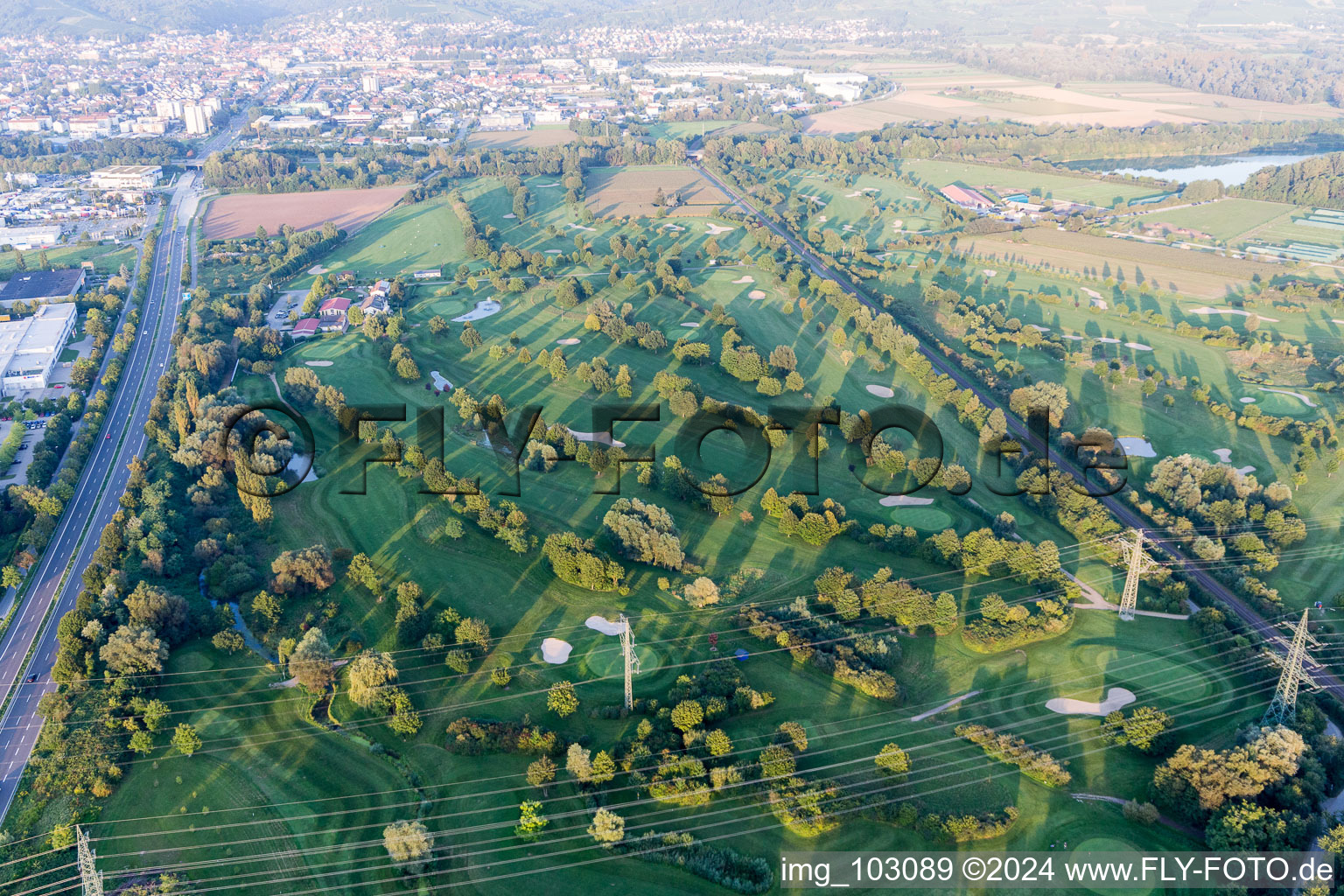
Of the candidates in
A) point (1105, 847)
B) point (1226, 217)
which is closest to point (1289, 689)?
point (1105, 847)

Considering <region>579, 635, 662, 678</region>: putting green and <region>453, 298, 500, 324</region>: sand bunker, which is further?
<region>453, 298, 500, 324</region>: sand bunker

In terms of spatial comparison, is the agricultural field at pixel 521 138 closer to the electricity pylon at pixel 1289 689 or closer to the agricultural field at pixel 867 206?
the agricultural field at pixel 867 206

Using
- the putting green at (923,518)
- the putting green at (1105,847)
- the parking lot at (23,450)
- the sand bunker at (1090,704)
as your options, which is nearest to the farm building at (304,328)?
the parking lot at (23,450)

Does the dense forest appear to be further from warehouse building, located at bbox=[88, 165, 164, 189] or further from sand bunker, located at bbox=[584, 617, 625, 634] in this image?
warehouse building, located at bbox=[88, 165, 164, 189]

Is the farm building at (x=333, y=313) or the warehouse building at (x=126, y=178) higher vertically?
the warehouse building at (x=126, y=178)

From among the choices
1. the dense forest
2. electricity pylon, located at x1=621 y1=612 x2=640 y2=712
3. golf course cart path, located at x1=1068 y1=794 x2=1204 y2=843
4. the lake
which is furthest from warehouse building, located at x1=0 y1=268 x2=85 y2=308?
the dense forest

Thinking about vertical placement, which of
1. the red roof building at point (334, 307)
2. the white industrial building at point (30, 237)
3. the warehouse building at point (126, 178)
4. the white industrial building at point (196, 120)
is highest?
the white industrial building at point (196, 120)
